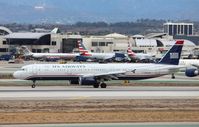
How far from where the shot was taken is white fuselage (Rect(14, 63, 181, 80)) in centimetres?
6269

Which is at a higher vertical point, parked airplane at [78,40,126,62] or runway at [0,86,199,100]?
parked airplane at [78,40,126,62]

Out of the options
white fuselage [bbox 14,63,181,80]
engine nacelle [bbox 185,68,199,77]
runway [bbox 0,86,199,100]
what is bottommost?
runway [bbox 0,86,199,100]

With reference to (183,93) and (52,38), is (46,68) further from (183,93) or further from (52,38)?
(52,38)

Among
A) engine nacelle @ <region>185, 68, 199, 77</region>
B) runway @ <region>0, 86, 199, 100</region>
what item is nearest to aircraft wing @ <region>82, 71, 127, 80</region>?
runway @ <region>0, 86, 199, 100</region>

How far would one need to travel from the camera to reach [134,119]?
35438 millimetres

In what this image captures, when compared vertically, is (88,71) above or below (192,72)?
above

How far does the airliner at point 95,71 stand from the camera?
62656mm

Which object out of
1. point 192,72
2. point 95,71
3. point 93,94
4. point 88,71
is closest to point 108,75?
point 95,71

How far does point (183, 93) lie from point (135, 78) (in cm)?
1167

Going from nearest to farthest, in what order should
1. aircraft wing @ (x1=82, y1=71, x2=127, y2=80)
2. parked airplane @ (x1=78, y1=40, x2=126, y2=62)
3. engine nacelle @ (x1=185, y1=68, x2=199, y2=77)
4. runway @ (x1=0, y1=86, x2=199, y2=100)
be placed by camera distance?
1. runway @ (x1=0, y1=86, x2=199, y2=100)
2. aircraft wing @ (x1=82, y1=71, x2=127, y2=80)
3. engine nacelle @ (x1=185, y1=68, x2=199, y2=77)
4. parked airplane @ (x1=78, y1=40, x2=126, y2=62)

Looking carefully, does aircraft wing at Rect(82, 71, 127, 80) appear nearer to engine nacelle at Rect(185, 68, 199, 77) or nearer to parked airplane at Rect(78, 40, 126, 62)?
engine nacelle at Rect(185, 68, 199, 77)

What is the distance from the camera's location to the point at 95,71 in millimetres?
64625

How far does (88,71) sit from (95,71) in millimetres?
849

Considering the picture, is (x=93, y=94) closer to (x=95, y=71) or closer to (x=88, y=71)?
(x=88, y=71)
